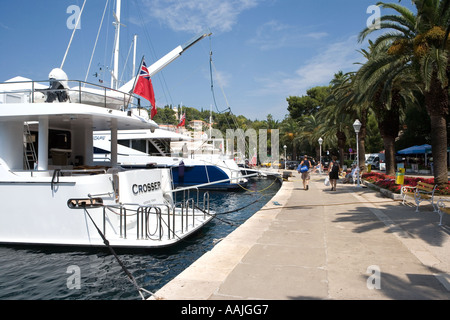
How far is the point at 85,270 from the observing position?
6266 mm

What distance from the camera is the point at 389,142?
17766 mm

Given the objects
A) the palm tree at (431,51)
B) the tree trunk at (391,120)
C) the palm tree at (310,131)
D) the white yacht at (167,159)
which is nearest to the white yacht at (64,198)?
the palm tree at (431,51)

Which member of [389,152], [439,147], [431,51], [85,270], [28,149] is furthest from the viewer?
[389,152]

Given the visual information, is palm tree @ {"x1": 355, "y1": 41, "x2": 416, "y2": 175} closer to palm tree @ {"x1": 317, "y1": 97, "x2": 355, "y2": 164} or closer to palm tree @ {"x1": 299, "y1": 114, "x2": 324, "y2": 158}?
palm tree @ {"x1": 317, "y1": 97, "x2": 355, "y2": 164}

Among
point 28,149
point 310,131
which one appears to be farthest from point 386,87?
point 310,131

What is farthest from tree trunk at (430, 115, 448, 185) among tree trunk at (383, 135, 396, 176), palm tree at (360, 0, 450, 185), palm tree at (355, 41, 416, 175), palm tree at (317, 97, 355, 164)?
palm tree at (317, 97, 355, 164)

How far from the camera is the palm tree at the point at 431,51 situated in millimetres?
11125

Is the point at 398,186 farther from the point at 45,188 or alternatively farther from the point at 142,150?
the point at 142,150

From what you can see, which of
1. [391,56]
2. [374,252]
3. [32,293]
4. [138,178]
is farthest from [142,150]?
[374,252]

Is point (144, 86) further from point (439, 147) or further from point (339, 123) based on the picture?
point (339, 123)

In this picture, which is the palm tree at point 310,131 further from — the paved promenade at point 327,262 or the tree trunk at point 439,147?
the paved promenade at point 327,262

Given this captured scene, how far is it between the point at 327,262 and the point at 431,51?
31.5ft

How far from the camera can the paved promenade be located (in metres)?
4.04

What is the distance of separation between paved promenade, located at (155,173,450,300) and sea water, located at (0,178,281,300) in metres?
1.24
